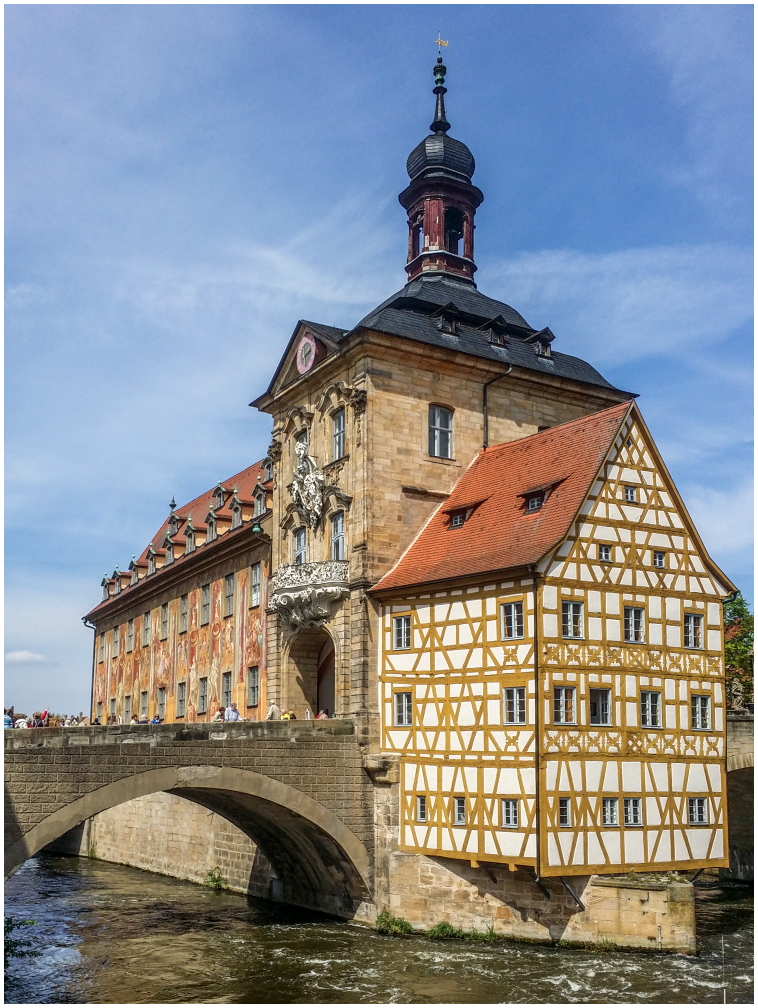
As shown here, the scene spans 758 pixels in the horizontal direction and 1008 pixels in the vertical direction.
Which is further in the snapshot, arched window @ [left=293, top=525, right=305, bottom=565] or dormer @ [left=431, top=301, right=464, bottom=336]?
arched window @ [left=293, top=525, right=305, bottom=565]

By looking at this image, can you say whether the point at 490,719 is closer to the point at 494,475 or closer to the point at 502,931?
the point at 502,931

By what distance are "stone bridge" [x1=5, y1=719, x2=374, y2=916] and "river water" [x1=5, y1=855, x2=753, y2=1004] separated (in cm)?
168

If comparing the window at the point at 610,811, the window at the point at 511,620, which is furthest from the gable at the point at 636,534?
the window at the point at 610,811

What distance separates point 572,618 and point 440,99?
75.6ft

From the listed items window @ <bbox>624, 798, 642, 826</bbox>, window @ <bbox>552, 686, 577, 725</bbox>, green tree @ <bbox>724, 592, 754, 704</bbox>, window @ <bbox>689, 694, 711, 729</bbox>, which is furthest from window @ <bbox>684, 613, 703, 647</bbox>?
green tree @ <bbox>724, 592, 754, 704</bbox>

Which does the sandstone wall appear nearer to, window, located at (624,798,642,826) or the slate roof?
window, located at (624,798,642,826)

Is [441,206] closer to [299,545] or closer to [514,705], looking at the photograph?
[299,545]

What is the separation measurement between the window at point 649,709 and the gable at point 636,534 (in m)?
2.42

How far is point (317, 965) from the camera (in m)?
23.9

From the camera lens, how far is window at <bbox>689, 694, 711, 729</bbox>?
2719cm

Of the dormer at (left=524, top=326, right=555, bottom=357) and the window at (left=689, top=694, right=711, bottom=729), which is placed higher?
the dormer at (left=524, top=326, right=555, bottom=357)

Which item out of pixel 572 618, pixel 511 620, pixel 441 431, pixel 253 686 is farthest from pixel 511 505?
pixel 253 686

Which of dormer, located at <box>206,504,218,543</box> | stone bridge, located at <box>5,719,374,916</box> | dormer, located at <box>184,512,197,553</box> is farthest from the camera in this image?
dormer, located at <box>184,512,197,553</box>

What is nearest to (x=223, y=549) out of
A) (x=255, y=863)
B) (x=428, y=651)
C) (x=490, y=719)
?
(x=255, y=863)
